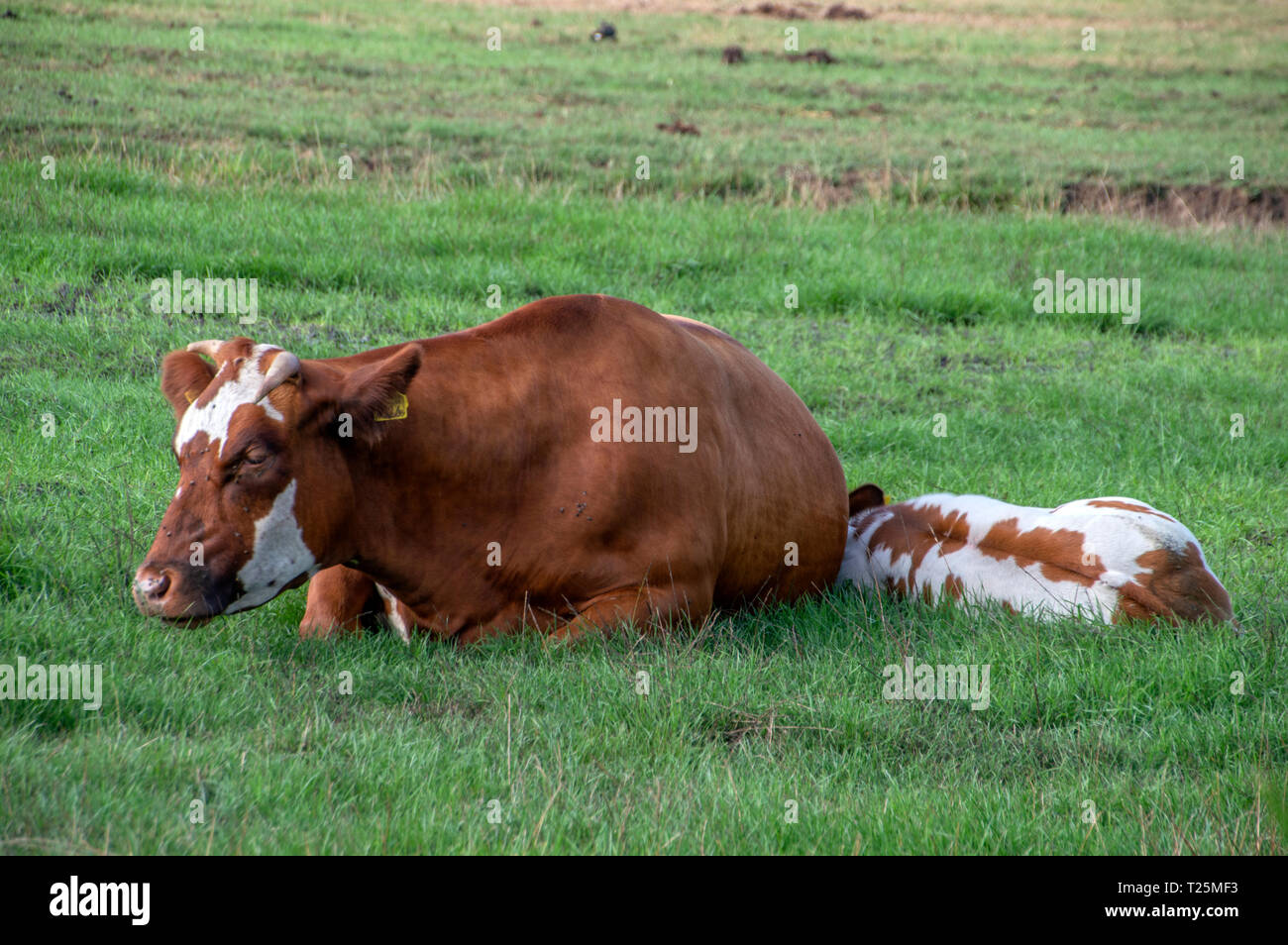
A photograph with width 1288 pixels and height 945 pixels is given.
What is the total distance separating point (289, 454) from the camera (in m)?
4.75

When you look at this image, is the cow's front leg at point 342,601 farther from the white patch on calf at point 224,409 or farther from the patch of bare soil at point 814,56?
the patch of bare soil at point 814,56

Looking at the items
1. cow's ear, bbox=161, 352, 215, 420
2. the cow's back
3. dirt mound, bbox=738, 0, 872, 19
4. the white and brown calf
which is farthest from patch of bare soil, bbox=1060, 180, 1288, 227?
dirt mound, bbox=738, 0, 872, 19

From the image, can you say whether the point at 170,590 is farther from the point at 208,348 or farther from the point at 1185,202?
the point at 1185,202

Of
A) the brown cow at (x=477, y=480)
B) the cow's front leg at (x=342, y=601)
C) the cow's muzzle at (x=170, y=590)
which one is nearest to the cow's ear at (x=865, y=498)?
the brown cow at (x=477, y=480)

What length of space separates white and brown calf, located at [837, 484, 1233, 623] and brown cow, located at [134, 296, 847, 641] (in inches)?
33.3

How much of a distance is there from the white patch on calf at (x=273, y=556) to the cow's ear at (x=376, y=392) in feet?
1.20

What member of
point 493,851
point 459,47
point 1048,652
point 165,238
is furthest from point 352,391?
point 459,47

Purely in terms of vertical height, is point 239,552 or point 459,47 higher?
point 459,47

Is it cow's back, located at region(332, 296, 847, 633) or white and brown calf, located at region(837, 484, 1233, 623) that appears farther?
white and brown calf, located at region(837, 484, 1233, 623)

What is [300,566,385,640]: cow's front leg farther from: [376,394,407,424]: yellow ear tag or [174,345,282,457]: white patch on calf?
[174,345,282,457]: white patch on calf

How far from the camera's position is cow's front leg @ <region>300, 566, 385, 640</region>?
17.8ft

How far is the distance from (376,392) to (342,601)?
106cm
